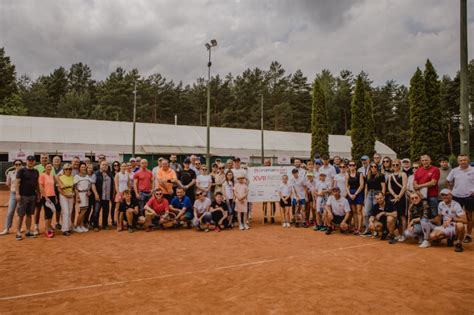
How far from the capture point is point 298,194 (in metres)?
10.1

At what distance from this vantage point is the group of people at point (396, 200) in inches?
286

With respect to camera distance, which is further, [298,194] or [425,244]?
[298,194]

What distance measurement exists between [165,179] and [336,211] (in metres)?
4.68

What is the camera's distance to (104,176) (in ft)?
30.8

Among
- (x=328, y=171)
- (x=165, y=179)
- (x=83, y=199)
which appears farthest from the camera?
(x=328, y=171)

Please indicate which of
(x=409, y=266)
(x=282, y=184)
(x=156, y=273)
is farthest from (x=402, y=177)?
(x=156, y=273)

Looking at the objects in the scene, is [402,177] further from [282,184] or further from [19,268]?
[19,268]

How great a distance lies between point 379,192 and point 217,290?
5.16 meters

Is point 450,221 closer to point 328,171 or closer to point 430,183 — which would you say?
point 430,183

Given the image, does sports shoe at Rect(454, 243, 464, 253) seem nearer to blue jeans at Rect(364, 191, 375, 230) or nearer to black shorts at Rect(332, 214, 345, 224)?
blue jeans at Rect(364, 191, 375, 230)

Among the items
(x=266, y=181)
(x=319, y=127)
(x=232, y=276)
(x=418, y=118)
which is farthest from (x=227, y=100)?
(x=232, y=276)

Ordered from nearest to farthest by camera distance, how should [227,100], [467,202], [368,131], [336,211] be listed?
[467,202]
[336,211]
[368,131]
[227,100]

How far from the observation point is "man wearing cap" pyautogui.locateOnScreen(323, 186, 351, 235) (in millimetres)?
8867

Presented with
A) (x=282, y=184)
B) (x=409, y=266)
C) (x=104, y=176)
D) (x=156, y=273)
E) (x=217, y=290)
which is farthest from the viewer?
(x=282, y=184)
